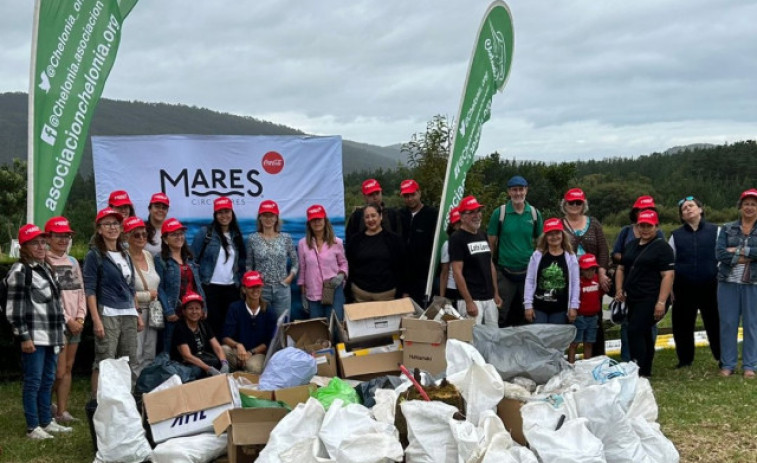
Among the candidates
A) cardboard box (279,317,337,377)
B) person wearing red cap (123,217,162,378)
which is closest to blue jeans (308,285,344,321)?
cardboard box (279,317,337,377)

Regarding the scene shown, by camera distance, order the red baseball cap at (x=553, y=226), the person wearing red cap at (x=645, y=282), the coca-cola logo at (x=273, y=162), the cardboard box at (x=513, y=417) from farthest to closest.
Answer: the coca-cola logo at (x=273, y=162), the person wearing red cap at (x=645, y=282), the red baseball cap at (x=553, y=226), the cardboard box at (x=513, y=417)

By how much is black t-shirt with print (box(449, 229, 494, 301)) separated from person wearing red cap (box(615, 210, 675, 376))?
51.6 inches

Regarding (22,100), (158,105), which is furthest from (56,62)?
(22,100)

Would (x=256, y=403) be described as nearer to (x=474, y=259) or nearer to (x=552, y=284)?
(x=474, y=259)

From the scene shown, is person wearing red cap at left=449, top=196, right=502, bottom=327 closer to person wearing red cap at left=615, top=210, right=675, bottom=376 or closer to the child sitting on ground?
the child sitting on ground

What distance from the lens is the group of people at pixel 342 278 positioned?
18.2 feet

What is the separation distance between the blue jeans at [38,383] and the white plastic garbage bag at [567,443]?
11.1ft

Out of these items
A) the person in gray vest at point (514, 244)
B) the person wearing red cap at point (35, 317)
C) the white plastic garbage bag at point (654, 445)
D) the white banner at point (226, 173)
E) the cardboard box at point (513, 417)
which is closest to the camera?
the white plastic garbage bag at point (654, 445)

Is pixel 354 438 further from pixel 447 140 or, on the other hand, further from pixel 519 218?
pixel 447 140

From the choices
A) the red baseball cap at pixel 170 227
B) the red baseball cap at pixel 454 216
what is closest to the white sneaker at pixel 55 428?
the red baseball cap at pixel 170 227

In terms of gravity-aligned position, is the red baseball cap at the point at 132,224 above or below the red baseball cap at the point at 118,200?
below

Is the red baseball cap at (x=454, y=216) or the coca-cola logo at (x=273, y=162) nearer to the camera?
the red baseball cap at (x=454, y=216)

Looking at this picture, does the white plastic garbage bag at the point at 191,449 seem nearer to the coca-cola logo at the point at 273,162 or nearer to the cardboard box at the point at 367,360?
the cardboard box at the point at 367,360

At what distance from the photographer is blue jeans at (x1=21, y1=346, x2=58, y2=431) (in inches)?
208
